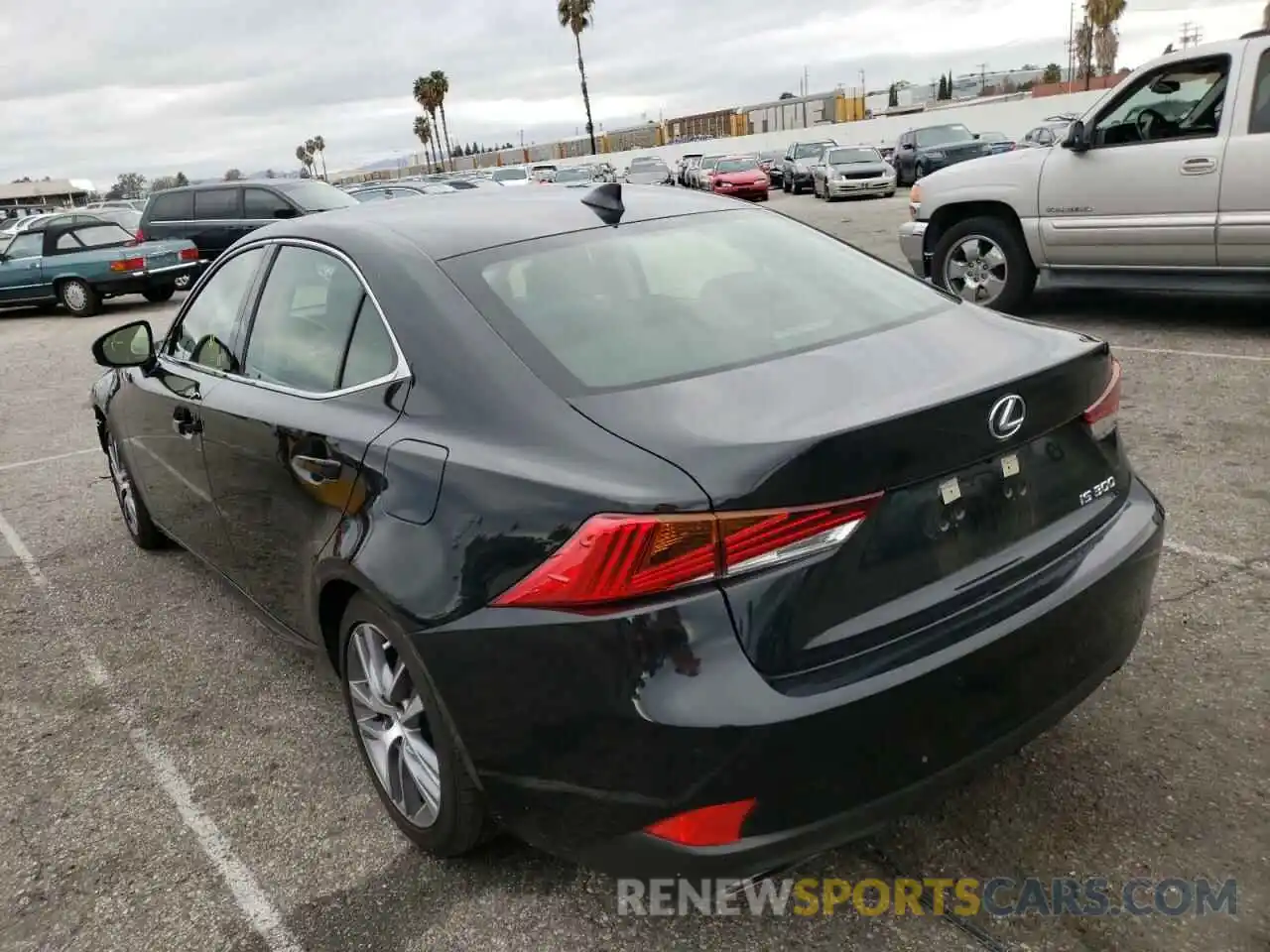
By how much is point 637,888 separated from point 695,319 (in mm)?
1403

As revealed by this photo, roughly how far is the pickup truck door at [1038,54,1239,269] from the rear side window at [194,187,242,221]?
13.4 metres

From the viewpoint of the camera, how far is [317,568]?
2824 millimetres

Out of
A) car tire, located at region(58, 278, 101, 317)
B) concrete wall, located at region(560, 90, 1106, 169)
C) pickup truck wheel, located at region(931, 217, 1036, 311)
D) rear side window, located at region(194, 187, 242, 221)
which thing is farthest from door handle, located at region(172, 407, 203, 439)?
concrete wall, located at region(560, 90, 1106, 169)

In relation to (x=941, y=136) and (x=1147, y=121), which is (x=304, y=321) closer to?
(x=1147, y=121)

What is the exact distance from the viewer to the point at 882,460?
80.7 inches

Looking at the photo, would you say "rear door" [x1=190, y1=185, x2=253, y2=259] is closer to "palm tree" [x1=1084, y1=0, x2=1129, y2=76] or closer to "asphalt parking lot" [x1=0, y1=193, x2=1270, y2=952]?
"asphalt parking lot" [x1=0, y1=193, x2=1270, y2=952]

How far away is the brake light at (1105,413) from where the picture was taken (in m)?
2.56

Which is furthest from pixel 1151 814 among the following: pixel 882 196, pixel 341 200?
pixel 882 196

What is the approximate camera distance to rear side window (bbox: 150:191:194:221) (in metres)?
17.8

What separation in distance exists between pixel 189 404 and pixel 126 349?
773mm

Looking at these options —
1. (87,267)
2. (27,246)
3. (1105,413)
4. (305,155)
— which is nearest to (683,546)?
(1105,413)

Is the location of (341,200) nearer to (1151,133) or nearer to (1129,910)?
(1151,133)

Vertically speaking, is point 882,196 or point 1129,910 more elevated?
point 1129,910

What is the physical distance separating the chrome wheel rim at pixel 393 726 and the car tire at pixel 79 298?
1599 cm
